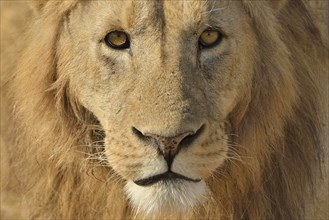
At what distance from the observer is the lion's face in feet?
9.89

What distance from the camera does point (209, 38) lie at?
322cm

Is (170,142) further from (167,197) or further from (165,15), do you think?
(165,15)

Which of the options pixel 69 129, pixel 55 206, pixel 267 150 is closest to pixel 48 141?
pixel 69 129

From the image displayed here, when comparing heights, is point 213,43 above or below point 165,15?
below

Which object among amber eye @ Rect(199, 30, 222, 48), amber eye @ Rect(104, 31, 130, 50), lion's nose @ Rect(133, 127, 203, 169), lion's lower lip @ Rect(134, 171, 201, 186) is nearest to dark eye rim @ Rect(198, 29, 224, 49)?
amber eye @ Rect(199, 30, 222, 48)

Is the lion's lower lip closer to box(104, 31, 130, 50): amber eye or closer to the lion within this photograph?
the lion

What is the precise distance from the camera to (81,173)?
366cm

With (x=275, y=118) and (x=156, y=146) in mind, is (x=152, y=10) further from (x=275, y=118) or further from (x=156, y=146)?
(x=275, y=118)

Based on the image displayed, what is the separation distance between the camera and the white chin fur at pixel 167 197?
10.1 ft

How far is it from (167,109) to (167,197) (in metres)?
0.34

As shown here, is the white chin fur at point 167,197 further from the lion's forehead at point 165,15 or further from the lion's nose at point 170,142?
the lion's forehead at point 165,15

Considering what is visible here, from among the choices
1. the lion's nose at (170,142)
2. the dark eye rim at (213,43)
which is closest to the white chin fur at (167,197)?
the lion's nose at (170,142)

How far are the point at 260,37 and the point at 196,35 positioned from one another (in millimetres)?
377

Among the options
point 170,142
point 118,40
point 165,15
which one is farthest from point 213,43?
point 170,142
